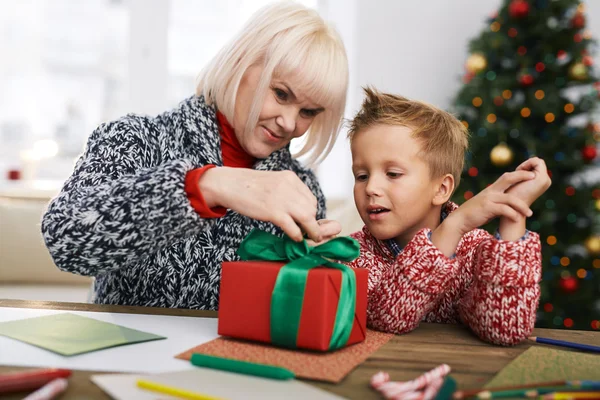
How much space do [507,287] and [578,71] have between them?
8.01 feet

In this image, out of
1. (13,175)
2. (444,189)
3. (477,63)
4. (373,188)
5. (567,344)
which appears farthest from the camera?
(13,175)

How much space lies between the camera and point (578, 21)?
3023 mm

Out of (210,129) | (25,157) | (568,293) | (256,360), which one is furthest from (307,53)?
(25,157)

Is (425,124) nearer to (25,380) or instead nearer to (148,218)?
(148,218)

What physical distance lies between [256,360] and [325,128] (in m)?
0.97

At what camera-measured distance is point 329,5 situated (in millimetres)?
4090

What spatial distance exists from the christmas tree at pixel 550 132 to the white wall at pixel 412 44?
76cm

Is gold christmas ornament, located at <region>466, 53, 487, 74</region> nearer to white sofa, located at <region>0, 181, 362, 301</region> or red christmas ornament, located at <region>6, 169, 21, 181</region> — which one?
white sofa, located at <region>0, 181, 362, 301</region>

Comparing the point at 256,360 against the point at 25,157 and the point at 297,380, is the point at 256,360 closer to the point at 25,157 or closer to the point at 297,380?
the point at 297,380

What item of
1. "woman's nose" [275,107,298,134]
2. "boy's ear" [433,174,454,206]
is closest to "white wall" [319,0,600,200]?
"woman's nose" [275,107,298,134]

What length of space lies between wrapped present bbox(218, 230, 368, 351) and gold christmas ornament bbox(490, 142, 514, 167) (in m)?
2.30

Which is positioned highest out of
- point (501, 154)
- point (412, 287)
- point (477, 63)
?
point (477, 63)

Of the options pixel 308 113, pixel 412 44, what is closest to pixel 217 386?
pixel 308 113

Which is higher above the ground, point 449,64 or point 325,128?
point 449,64
